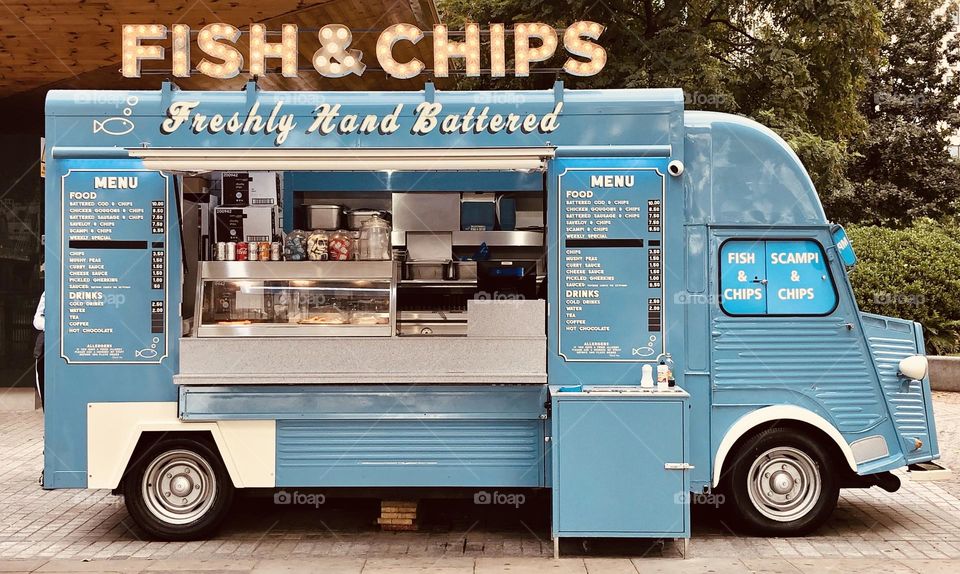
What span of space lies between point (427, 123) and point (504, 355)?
5.65 feet

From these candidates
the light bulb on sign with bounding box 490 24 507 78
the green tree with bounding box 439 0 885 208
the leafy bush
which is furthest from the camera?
the leafy bush

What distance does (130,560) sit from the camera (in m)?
6.15

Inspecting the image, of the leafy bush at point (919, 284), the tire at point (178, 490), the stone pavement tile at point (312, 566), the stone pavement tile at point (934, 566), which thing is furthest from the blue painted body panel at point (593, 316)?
the leafy bush at point (919, 284)

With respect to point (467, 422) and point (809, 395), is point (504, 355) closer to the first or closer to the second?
point (467, 422)

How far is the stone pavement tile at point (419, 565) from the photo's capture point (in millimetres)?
5887

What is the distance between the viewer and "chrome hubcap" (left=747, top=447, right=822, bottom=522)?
6656 mm

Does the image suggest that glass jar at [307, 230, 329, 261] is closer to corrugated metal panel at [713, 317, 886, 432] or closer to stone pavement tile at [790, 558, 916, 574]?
corrugated metal panel at [713, 317, 886, 432]

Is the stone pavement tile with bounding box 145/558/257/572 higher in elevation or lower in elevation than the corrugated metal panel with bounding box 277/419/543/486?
lower

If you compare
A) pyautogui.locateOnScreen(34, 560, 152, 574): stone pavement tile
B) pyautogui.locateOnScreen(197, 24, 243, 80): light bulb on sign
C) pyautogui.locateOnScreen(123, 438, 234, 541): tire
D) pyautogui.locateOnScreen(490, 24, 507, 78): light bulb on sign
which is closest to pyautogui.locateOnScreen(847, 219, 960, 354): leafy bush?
pyautogui.locateOnScreen(490, 24, 507, 78): light bulb on sign

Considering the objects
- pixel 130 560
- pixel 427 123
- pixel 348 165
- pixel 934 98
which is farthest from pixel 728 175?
pixel 934 98

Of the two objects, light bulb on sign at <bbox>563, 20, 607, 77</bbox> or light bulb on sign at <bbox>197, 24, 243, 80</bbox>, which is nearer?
light bulb on sign at <bbox>197, 24, 243, 80</bbox>

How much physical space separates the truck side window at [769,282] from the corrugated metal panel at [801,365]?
9cm

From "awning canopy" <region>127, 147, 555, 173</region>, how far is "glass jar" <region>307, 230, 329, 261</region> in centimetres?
97

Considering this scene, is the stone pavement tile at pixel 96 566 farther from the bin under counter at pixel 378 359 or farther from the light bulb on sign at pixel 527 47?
the light bulb on sign at pixel 527 47
